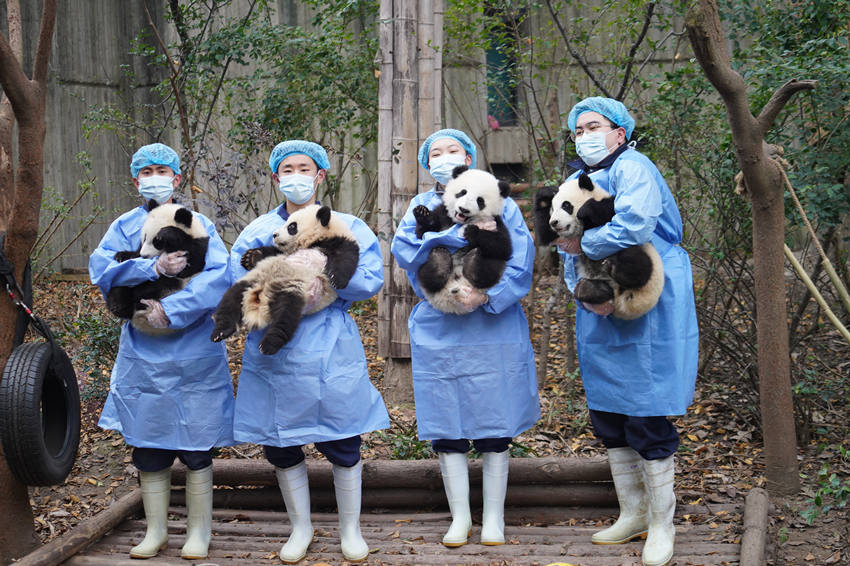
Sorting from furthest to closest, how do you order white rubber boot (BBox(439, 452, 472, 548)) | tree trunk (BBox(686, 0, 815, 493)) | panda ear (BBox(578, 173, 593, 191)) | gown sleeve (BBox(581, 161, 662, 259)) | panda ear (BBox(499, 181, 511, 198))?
tree trunk (BBox(686, 0, 815, 493)) → white rubber boot (BBox(439, 452, 472, 548)) → panda ear (BBox(499, 181, 511, 198)) → panda ear (BBox(578, 173, 593, 191)) → gown sleeve (BBox(581, 161, 662, 259))

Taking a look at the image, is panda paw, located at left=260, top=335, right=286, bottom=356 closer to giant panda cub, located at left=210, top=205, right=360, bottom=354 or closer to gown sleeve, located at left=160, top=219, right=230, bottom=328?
giant panda cub, located at left=210, top=205, right=360, bottom=354

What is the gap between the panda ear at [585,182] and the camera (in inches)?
138

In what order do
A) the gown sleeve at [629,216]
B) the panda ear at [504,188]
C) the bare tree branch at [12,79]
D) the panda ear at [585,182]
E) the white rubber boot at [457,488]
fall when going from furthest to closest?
the white rubber boot at [457,488] → the panda ear at [504,188] → the bare tree branch at [12,79] → the panda ear at [585,182] → the gown sleeve at [629,216]

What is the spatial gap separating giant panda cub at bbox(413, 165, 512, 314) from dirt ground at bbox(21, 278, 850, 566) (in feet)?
4.73

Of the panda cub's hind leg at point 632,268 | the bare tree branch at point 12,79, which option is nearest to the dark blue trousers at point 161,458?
the bare tree branch at point 12,79

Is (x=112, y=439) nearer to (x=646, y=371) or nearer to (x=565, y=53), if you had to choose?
(x=646, y=371)

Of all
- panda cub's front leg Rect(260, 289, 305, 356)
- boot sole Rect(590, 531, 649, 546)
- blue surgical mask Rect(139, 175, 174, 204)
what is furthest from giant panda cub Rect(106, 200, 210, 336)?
boot sole Rect(590, 531, 649, 546)

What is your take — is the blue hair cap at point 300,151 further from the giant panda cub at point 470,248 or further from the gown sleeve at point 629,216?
the gown sleeve at point 629,216

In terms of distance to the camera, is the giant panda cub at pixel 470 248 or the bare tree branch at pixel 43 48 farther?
the bare tree branch at pixel 43 48

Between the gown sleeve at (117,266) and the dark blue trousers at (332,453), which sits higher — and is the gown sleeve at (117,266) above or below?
above

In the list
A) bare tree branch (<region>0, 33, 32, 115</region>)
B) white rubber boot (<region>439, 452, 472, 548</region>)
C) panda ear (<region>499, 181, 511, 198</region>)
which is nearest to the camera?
bare tree branch (<region>0, 33, 32, 115</region>)

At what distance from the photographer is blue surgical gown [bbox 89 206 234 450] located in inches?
146

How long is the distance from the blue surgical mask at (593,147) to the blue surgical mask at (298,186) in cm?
126

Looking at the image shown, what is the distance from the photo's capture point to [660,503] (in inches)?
142
